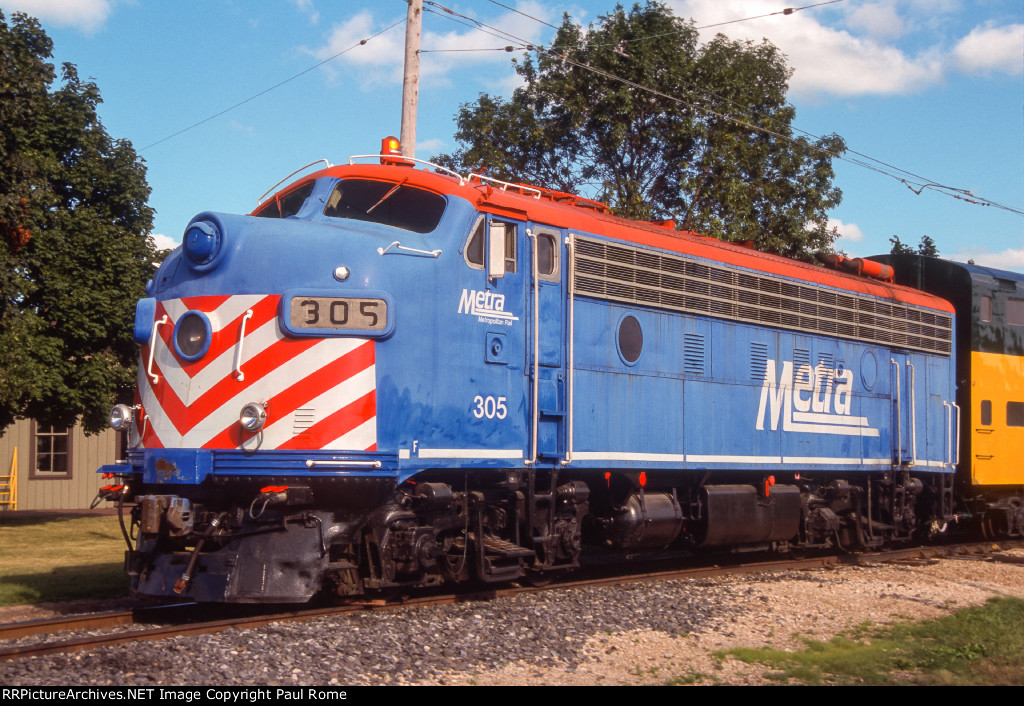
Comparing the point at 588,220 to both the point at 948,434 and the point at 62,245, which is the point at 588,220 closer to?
the point at 948,434

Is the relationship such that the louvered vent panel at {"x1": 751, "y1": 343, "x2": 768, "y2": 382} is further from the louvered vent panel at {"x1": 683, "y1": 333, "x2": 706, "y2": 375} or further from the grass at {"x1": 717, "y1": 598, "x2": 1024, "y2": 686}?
the grass at {"x1": 717, "y1": 598, "x2": 1024, "y2": 686}

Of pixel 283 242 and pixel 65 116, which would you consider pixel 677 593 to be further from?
pixel 65 116

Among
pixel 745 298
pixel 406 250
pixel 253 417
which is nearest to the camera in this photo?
pixel 253 417

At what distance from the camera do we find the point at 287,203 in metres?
9.80

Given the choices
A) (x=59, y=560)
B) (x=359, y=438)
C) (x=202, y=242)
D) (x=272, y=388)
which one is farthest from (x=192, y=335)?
(x=59, y=560)

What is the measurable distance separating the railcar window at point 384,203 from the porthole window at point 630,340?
259cm

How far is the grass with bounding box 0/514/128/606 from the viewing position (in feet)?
32.7

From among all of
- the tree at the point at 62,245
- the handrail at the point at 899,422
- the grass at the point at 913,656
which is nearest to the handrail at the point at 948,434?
the handrail at the point at 899,422

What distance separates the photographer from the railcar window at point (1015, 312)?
54.3 ft

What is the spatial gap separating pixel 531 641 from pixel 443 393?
2.33 meters

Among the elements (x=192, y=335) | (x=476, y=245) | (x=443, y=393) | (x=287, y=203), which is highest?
(x=287, y=203)

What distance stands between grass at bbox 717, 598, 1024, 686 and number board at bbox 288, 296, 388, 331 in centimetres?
389

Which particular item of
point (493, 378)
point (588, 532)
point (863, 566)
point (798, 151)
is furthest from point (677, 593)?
point (798, 151)

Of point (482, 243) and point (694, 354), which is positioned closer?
point (482, 243)
